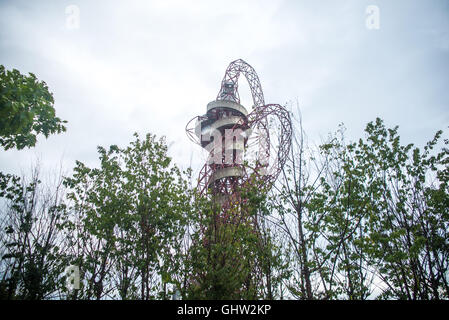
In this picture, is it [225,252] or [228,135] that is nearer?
[225,252]

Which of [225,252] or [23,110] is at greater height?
[23,110]

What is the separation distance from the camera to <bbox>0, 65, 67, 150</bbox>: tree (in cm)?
591

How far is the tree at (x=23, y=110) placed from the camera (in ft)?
19.4

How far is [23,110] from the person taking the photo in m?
6.15

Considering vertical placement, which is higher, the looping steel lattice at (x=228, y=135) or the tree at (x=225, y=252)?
the looping steel lattice at (x=228, y=135)

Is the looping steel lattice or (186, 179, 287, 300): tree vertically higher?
the looping steel lattice

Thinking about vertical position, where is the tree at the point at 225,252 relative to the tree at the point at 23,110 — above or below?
below

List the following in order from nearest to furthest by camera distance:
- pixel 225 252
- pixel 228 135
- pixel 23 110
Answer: pixel 23 110 < pixel 225 252 < pixel 228 135

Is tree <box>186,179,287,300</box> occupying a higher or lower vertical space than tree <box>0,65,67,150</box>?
lower

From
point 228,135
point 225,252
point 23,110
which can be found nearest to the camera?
point 23,110

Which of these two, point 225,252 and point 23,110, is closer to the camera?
point 23,110

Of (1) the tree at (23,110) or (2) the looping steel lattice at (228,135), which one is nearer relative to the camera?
(1) the tree at (23,110)

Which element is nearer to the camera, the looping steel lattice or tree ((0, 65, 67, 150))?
tree ((0, 65, 67, 150))
